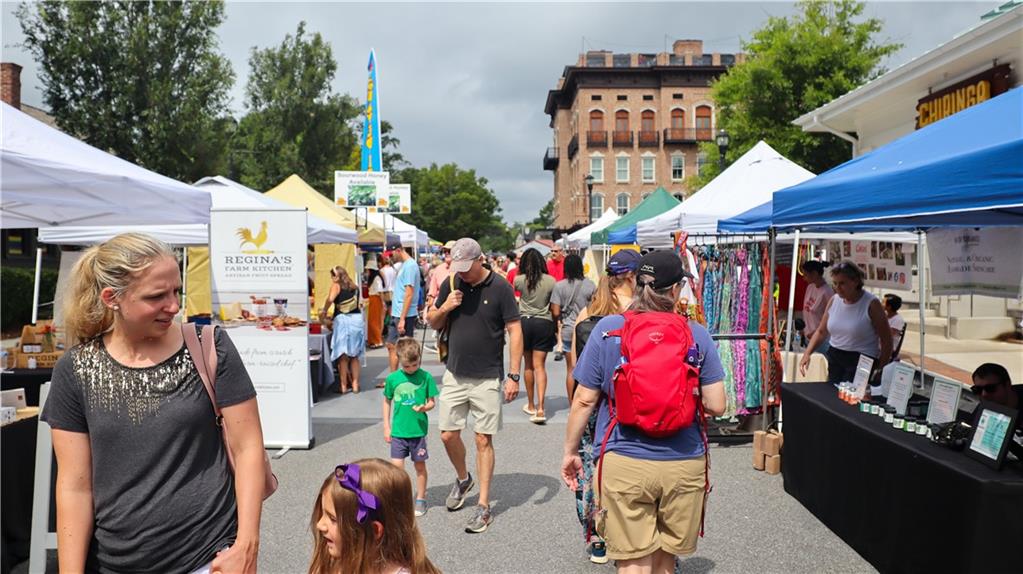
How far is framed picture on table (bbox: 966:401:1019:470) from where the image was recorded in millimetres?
3408

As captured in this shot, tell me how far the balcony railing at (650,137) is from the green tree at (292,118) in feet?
97.2

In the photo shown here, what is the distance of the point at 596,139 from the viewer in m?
58.5

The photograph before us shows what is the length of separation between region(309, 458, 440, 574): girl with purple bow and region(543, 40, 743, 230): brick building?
5618cm

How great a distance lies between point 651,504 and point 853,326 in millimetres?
4428

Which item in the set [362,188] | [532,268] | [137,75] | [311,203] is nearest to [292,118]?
[137,75]

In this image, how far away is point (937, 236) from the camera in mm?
7066

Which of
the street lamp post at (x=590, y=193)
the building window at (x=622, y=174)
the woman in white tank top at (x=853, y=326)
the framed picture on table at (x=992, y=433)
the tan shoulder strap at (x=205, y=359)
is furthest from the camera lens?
the building window at (x=622, y=174)

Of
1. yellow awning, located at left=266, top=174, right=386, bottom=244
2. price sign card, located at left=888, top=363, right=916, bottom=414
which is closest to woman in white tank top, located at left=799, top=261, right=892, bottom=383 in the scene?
price sign card, located at left=888, top=363, right=916, bottom=414

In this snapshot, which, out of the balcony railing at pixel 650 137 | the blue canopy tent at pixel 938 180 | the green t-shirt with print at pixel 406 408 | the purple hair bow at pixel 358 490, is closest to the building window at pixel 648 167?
the balcony railing at pixel 650 137

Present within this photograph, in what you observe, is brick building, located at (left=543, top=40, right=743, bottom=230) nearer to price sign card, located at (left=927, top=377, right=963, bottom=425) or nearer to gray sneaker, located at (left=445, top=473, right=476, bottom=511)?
gray sneaker, located at (left=445, top=473, right=476, bottom=511)

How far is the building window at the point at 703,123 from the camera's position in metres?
57.8

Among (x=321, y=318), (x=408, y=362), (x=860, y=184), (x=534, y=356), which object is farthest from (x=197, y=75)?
(x=860, y=184)

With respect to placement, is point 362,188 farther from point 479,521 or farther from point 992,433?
point 992,433

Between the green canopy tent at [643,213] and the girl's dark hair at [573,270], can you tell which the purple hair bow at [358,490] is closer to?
the girl's dark hair at [573,270]
